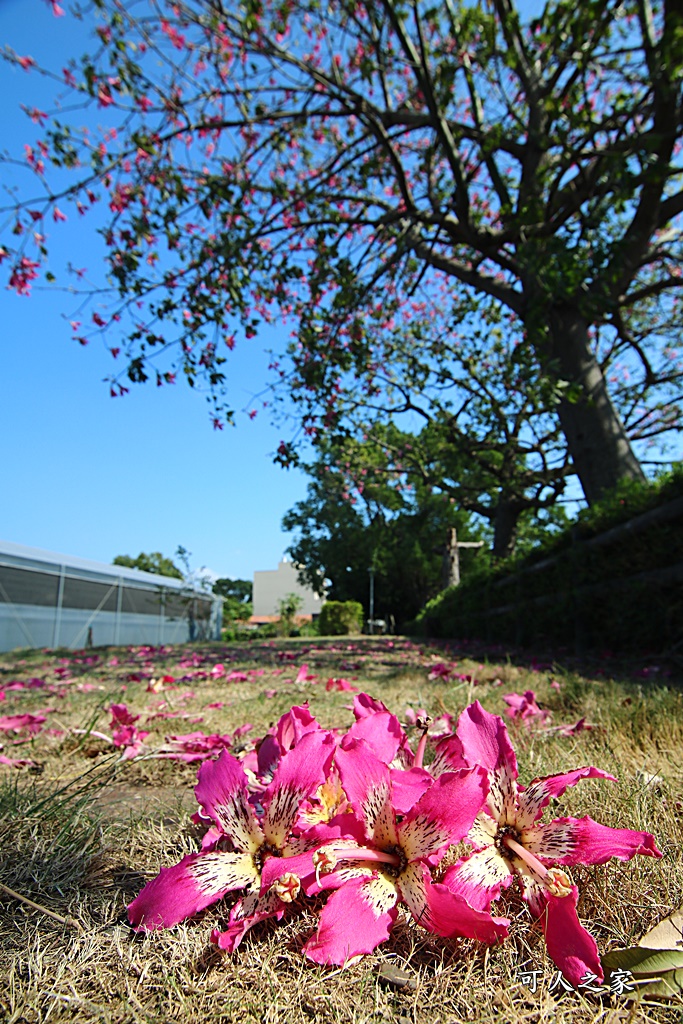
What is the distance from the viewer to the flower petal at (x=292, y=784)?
0.82m

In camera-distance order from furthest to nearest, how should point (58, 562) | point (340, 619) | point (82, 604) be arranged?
1. point (340, 619)
2. point (82, 604)
3. point (58, 562)

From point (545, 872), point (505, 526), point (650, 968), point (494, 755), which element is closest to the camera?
point (650, 968)

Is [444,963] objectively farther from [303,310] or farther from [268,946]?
[303,310]

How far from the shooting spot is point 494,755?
2.78 ft

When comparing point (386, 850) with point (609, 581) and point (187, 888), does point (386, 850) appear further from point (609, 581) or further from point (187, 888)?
point (609, 581)

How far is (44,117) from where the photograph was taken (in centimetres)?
548

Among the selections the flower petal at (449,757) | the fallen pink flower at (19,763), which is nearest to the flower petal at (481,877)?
the flower petal at (449,757)

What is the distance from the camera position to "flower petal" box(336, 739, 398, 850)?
771 mm

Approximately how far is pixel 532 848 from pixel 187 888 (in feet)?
1.65

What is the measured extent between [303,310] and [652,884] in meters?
7.64

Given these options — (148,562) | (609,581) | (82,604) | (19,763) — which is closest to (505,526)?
(609,581)

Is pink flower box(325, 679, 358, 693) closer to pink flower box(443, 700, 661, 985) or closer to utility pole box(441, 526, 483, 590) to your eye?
pink flower box(443, 700, 661, 985)

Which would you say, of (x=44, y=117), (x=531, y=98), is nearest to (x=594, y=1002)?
(x=44, y=117)

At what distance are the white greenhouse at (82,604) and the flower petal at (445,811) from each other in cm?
1474
